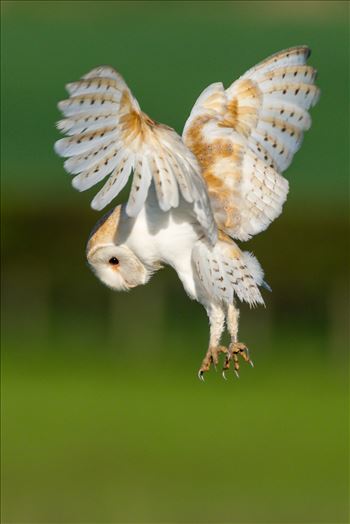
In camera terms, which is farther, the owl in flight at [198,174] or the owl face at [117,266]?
the owl face at [117,266]

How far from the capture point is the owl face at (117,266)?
6805 millimetres

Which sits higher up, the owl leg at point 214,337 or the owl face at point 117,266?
the owl face at point 117,266

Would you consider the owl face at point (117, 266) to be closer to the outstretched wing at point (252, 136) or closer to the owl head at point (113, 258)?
the owl head at point (113, 258)

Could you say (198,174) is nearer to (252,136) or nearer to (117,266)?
(117,266)

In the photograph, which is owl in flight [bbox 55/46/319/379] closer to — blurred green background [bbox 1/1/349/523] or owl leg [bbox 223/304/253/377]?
owl leg [bbox 223/304/253/377]

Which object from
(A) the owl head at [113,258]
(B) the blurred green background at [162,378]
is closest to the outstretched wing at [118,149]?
(A) the owl head at [113,258]

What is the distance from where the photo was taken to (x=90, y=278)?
25094mm

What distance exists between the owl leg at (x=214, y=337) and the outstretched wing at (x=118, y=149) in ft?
1.71

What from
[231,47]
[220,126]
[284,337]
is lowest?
[220,126]

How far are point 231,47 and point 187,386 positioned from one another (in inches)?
354

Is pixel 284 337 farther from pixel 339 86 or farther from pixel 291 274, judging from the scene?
pixel 339 86

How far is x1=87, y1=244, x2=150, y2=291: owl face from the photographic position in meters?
6.80

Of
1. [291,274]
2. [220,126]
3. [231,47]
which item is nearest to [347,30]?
[231,47]

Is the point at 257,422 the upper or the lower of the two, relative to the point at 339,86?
lower
